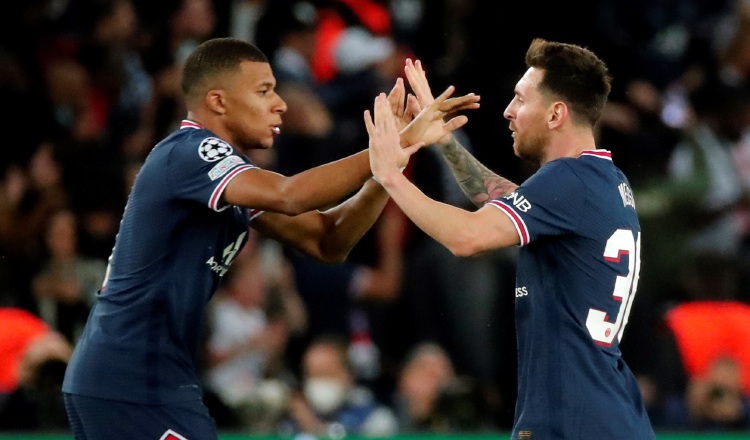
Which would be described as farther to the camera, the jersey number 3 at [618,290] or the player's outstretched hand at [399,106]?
the player's outstretched hand at [399,106]

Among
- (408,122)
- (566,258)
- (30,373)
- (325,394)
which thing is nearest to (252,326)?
(325,394)

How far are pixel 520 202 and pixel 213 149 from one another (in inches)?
47.4

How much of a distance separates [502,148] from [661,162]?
1315 millimetres

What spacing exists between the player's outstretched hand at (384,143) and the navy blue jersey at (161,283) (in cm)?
48

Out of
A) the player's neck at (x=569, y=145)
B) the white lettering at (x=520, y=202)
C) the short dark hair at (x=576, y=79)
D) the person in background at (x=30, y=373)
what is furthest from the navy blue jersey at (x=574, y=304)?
the person in background at (x=30, y=373)

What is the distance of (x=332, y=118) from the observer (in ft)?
32.6

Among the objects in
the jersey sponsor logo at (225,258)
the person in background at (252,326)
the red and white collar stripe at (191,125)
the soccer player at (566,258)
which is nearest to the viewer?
the soccer player at (566,258)

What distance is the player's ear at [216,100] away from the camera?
524 centimetres

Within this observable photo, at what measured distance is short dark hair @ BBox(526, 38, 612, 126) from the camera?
4.95m

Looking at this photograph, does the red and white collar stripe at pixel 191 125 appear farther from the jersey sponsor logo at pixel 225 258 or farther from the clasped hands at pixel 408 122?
the clasped hands at pixel 408 122

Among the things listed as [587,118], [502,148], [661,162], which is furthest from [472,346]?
[587,118]

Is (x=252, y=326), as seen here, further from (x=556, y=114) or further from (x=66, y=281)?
(x=556, y=114)

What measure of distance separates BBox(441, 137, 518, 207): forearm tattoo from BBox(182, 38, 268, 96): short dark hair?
1003 mm

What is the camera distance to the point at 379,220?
9.30m
